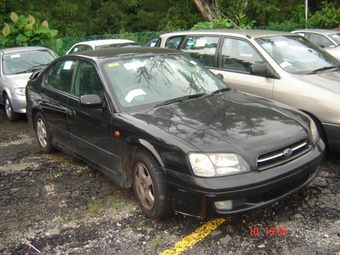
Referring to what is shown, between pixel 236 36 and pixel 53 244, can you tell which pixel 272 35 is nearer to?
pixel 236 36

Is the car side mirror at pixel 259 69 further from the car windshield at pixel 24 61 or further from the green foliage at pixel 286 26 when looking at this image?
the green foliage at pixel 286 26

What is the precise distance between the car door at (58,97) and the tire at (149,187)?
5.14 feet

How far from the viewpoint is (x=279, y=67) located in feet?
18.1

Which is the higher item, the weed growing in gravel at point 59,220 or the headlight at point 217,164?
the headlight at point 217,164

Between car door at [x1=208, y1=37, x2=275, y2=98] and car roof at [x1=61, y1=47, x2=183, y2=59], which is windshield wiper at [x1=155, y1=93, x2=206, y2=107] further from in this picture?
car door at [x1=208, y1=37, x2=275, y2=98]

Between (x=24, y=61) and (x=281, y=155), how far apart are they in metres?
7.31

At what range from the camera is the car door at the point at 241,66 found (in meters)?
5.62

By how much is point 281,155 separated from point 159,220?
131 cm

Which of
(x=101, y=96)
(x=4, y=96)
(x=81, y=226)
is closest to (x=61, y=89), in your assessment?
(x=101, y=96)

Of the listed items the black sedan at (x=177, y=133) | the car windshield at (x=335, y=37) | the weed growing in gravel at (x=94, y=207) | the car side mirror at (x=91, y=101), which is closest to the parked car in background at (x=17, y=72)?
the black sedan at (x=177, y=133)

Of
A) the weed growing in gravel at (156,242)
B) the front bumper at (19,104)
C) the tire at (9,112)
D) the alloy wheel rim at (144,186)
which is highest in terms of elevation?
the alloy wheel rim at (144,186)

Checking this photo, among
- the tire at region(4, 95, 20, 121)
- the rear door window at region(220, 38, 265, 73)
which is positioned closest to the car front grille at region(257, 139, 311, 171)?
the rear door window at region(220, 38, 265, 73)

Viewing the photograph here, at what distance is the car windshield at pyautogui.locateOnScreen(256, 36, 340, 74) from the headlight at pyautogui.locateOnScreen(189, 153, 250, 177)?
2.61 metres

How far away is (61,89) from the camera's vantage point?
5.28m
